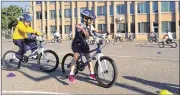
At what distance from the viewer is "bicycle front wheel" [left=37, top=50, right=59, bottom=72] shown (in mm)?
9788

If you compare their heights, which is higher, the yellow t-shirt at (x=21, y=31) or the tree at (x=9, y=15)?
the tree at (x=9, y=15)

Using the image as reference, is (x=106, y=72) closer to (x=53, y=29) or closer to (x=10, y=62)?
(x=10, y=62)

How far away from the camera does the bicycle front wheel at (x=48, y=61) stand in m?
9.79

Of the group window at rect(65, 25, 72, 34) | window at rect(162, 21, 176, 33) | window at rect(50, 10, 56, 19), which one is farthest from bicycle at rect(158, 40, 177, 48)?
window at rect(50, 10, 56, 19)

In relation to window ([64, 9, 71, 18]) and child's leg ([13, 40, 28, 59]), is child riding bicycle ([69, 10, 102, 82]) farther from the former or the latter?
window ([64, 9, 71, 18])

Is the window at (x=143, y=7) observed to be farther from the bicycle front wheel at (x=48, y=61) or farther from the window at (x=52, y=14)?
the bicycle front wheel at (x=48, y=61)

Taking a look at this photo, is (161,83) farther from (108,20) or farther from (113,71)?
(108,20)

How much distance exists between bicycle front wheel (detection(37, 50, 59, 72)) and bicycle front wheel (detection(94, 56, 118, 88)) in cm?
220

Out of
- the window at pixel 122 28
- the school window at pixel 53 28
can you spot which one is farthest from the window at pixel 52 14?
the window at pixel 122 28

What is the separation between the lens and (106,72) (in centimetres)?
765

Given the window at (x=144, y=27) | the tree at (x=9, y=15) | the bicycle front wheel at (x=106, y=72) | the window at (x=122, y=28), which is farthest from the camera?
the tree at (x=9, y=15)

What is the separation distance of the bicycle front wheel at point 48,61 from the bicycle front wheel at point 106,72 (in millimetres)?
2205

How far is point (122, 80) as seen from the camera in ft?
27.6

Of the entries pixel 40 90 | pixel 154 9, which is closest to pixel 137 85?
pixel 40 90
